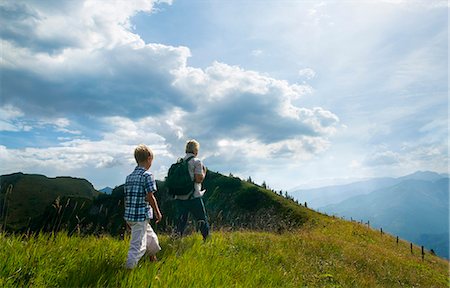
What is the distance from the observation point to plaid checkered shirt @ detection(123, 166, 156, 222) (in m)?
6.49

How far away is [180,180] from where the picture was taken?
9.25m

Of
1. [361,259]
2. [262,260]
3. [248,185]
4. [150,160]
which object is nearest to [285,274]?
[262,260]

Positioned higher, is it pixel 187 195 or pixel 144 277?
pixel 187 195

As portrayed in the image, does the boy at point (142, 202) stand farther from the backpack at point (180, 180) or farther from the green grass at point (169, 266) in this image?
the backpack at point (180, 180)

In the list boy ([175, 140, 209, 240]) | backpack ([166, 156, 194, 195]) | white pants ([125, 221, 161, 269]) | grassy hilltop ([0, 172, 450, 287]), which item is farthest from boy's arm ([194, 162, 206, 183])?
white pants ([125, 221, 161, 269])

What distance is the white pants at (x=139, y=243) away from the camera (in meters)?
5.85

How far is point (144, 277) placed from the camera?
500cm

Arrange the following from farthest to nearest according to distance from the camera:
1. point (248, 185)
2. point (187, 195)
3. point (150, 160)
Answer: point (248, 185)
point (187, 195)
point (150, 160)

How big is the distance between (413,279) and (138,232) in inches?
468

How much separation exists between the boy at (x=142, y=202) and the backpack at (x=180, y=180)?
2454mm

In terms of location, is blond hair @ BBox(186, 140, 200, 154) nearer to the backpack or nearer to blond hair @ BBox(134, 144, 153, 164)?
the backpack

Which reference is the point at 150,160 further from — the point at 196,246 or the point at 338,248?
the point at 338,248

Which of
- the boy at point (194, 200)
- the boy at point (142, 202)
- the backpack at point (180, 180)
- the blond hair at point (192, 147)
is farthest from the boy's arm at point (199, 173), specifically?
the boy at point (142, 202)

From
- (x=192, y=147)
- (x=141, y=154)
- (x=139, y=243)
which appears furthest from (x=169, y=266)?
(x=192, y=147)
